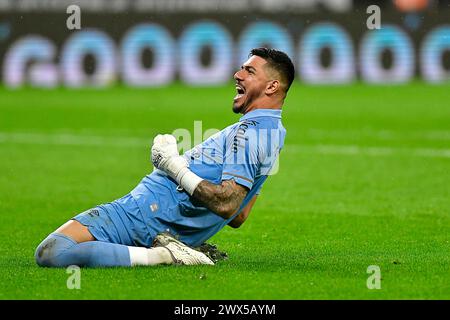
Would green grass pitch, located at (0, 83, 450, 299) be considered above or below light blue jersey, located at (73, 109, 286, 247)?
below

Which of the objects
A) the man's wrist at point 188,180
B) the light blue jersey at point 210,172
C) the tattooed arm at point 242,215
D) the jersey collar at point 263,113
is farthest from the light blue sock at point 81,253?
the jersey collar at point 263,113

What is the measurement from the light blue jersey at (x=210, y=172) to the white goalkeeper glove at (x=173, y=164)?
10.8 inches

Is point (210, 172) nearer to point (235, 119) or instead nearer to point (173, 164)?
point (173, 164)

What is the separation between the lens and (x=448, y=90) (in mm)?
31734

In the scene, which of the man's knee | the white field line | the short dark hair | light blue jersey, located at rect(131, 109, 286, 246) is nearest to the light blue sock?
the man's knee

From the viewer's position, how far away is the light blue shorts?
28.4ft

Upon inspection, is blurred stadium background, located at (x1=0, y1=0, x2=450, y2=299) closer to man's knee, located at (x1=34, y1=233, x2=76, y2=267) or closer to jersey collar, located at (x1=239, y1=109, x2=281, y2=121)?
man's knee, located at (x1=34, y1=233, x2=76, y2=267)

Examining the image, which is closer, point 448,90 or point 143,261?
point 143,261

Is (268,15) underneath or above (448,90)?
above

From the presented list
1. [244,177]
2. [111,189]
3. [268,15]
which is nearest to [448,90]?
[268,15]

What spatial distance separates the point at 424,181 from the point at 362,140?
542 centimetres

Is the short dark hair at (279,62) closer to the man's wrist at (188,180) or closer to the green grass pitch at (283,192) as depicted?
the man's wrist at (188,180)

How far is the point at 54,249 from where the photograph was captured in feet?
28.0

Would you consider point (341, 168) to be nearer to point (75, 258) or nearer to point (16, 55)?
point (75, 258)
